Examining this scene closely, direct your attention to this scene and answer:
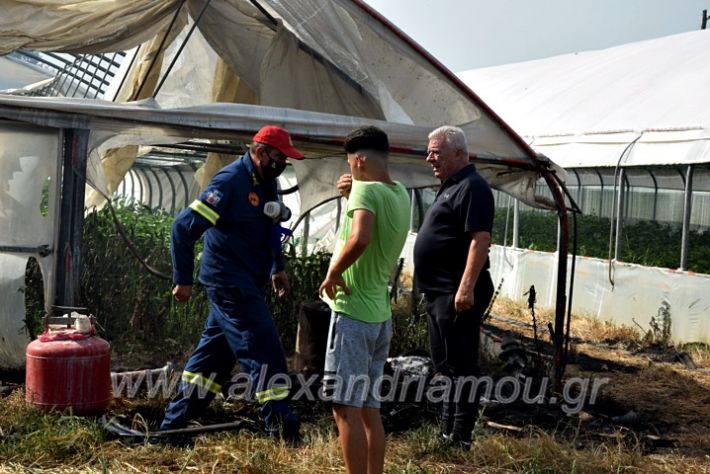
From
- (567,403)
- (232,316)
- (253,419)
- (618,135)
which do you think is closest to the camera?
(232,316)

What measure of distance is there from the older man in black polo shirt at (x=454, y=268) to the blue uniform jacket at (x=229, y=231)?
3.14 ft

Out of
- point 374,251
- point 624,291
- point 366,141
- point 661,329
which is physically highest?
point 366,141

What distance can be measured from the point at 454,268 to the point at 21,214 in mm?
3030

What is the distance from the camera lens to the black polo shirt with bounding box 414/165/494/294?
200 inches

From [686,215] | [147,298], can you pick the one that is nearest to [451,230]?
→ [147,298]

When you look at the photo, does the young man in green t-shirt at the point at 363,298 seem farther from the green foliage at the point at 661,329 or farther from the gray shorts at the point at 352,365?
the green foliage at the point at 661,329

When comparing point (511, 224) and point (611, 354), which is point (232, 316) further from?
point (511, 224)

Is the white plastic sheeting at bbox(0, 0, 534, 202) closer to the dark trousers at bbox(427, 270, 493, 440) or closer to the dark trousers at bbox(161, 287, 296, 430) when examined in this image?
the dark trousers at bbox(427, 270, 493, 440)

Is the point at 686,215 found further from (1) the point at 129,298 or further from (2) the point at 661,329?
(1) the point at 129,298

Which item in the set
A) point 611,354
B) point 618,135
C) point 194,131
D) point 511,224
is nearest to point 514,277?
point 511,224

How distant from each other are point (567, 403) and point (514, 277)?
7122 millimetres

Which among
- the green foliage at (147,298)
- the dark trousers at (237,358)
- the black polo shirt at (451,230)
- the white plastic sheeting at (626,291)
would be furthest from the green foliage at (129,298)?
the white plastic sheeting at (626,291)

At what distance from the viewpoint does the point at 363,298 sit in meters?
4.11

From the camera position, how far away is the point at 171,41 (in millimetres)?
8039
